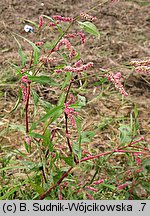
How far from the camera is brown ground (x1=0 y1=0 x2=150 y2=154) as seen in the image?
256 centimetres

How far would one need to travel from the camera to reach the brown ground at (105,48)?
2.56 m

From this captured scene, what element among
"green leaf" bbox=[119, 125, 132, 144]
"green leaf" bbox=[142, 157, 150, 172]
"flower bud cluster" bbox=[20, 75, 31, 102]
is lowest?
"green leaf" bbox=[142, 157, 150, 172]

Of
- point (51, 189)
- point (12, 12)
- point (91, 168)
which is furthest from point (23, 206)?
point (12, 12)

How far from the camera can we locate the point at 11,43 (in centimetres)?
319

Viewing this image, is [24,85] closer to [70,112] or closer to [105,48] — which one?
[70,112]

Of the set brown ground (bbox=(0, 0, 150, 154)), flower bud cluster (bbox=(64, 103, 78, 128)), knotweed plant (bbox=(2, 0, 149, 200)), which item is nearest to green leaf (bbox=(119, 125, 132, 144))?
knotweed plant (bbox=(2, 0, 149, 200))

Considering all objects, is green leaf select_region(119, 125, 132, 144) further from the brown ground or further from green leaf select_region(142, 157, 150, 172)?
the brown ground

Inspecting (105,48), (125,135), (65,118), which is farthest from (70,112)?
(105,48)

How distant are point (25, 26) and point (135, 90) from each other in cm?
110

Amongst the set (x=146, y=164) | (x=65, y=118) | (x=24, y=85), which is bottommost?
(x=146, y=164)

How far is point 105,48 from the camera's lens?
3189mm

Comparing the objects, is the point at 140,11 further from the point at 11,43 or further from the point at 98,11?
the point at 11,43

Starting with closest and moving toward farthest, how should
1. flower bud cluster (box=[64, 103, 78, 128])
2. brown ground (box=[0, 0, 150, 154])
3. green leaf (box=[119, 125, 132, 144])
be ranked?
flower bud cluster (box=[64, 103, 78, 128])
green leaf (box=[119, 125, 132, 144])
brown ground (box=[0, 0, 150, 154])

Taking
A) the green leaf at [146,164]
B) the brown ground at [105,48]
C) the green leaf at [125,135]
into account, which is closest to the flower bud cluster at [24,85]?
the green leaf at [125,135]
